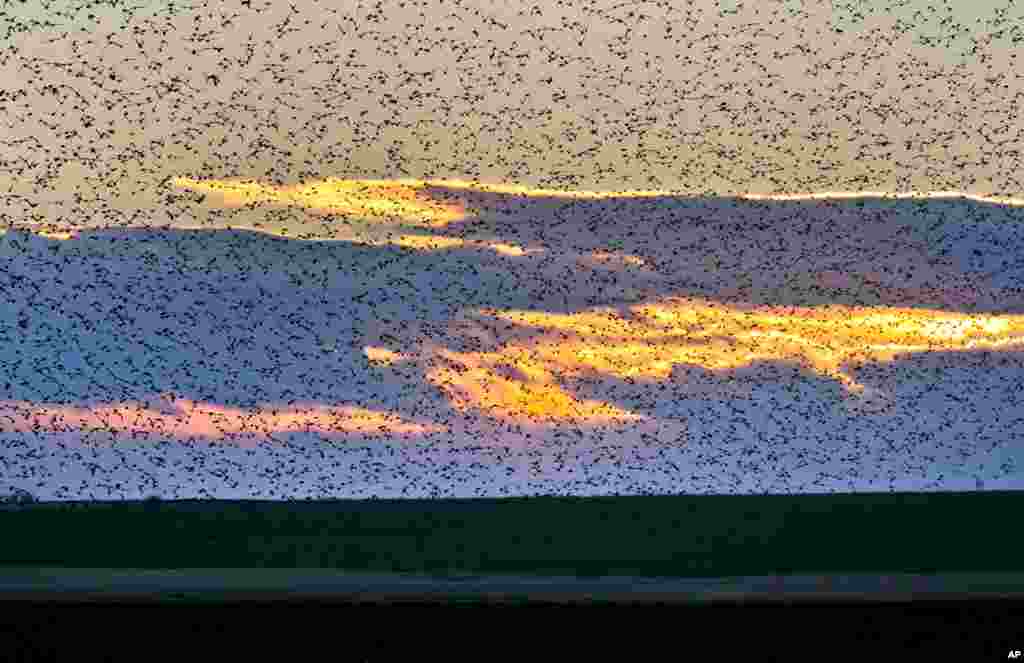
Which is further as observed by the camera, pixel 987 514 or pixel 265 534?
pixel 987 514

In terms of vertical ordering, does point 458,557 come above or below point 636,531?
above

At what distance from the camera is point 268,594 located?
20312mm

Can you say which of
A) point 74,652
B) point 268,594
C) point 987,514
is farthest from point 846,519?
point 74,652

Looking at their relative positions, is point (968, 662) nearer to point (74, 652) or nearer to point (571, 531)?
point (74, 652)

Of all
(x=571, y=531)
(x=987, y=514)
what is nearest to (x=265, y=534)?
(x=571, y=531)

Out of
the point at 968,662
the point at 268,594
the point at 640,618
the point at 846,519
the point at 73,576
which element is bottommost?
the point at 846,519

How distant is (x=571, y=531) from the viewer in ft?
160

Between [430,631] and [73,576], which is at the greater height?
[430,631]

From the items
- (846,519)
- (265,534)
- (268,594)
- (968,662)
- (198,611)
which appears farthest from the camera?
(846,519)

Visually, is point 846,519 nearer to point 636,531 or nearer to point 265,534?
point 636,531

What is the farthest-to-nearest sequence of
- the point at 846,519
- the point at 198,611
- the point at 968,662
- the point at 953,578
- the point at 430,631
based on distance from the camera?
1. the point at 846,519
2. the point at 953,578
3. the point at 198,611
4. the point at 430,631
5. the point at 968,662

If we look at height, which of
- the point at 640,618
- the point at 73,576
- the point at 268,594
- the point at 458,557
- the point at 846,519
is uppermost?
the point at 640,618

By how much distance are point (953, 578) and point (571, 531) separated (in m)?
26.5

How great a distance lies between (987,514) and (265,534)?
929 inches
